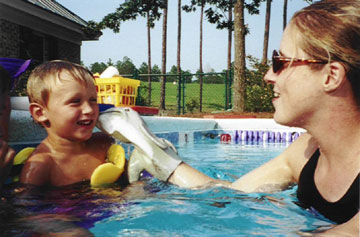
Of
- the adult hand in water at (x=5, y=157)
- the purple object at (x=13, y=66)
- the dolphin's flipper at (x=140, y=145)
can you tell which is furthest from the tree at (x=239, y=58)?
the adult hand in water at (x=5, y=157)

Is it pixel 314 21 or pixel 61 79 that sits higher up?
pixel 314 21

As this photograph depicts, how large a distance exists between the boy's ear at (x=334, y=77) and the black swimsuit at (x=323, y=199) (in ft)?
1.42

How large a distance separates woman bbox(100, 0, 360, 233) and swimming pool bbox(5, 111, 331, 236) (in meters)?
0.20

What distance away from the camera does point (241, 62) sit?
13.2m

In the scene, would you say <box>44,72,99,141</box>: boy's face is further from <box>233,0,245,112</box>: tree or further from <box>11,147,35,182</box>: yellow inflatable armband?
<box>233,0,245,112</box>: tree

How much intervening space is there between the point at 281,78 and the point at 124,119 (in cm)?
129

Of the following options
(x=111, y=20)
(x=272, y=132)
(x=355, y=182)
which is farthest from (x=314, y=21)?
(x=111, y=20)

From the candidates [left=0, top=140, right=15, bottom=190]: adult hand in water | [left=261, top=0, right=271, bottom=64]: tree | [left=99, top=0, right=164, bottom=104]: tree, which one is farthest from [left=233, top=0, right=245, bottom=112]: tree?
[left=0, top=140, right=15, bottom=190]: adult hand in water

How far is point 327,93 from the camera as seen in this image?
1.75m

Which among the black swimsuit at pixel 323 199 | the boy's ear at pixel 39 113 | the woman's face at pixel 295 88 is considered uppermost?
the woman's face at pixel 295 88

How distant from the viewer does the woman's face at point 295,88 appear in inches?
70.3

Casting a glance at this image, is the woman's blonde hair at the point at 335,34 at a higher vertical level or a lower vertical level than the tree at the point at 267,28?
lower

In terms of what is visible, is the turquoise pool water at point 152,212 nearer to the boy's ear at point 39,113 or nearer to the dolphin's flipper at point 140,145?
the dolphin's flipper at point 140,145

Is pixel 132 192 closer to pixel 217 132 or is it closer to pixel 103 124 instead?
pixel 103 124
